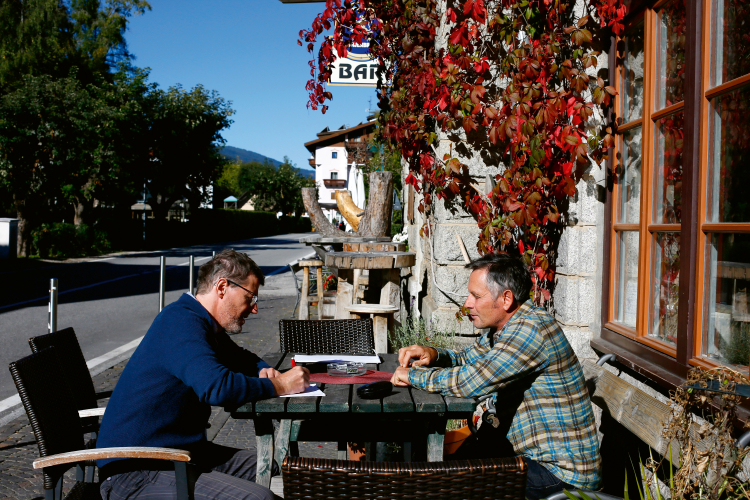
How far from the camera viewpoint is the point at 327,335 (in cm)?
402

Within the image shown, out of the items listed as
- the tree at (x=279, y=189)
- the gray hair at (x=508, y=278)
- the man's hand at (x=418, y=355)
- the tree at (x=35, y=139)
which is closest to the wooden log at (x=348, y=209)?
the man's hand at (x=418, y=355)

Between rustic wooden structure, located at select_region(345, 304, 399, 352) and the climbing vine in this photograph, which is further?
rustic wooden structure, located at select_region(345, 304, 399, 352)

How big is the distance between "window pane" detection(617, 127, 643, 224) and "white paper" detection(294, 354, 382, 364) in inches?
63.8

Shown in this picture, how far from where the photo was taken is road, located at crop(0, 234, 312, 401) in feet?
28.1

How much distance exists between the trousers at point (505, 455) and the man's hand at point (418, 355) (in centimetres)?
42

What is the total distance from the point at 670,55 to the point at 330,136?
6337 centimetres

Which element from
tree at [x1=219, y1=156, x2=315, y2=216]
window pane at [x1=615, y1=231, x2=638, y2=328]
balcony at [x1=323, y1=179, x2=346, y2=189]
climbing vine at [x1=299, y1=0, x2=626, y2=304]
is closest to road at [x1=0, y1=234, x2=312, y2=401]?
climbing vine at [x1=299, y1=0, x2=626, y2=304]

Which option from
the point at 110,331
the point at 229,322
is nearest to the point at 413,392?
the point at 229,322

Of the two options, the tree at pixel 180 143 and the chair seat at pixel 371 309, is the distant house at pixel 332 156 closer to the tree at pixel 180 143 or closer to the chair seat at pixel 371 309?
the tree at pixel 180 143

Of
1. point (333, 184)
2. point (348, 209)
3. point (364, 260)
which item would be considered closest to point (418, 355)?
point (364, 260)

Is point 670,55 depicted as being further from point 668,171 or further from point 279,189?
point 279,189

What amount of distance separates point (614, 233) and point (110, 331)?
7.79 meters

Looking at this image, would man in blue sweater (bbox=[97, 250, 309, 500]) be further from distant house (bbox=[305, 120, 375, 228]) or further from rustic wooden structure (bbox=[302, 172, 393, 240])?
distant house (bbox=[305, 120, 375, 228])

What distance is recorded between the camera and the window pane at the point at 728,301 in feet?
8.46
